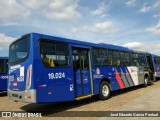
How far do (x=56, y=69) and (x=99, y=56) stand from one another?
143 inches

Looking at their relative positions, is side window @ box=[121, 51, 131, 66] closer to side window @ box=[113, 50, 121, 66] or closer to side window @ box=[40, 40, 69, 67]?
side window @ box=[113, 50, 121, 66]

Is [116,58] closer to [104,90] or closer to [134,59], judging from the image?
[104,90]

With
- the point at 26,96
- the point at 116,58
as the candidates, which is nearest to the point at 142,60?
the point at 116,58

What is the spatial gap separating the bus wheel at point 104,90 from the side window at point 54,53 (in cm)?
300

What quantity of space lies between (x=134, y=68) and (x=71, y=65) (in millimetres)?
7568

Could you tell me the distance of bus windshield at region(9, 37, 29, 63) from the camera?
8016 mm

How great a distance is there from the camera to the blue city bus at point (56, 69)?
7539 millimetres

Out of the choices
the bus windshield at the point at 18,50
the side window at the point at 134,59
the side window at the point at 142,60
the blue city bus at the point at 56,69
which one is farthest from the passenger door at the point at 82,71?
the side window at the point at 142,60

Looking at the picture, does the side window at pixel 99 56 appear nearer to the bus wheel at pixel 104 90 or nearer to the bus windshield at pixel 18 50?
the bus wheel at pixel 104 90

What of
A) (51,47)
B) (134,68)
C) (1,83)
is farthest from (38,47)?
(134,68)

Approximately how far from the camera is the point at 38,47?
305 inches

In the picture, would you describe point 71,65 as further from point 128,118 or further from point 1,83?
point 1,83

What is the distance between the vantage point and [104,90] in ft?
37.1


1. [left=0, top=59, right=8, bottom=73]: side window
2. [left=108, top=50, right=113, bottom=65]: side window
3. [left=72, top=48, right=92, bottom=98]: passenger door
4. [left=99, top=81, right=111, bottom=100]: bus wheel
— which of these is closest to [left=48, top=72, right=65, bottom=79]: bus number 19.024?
[left=72, top=48, right=92, bottom=98]: passenger door
